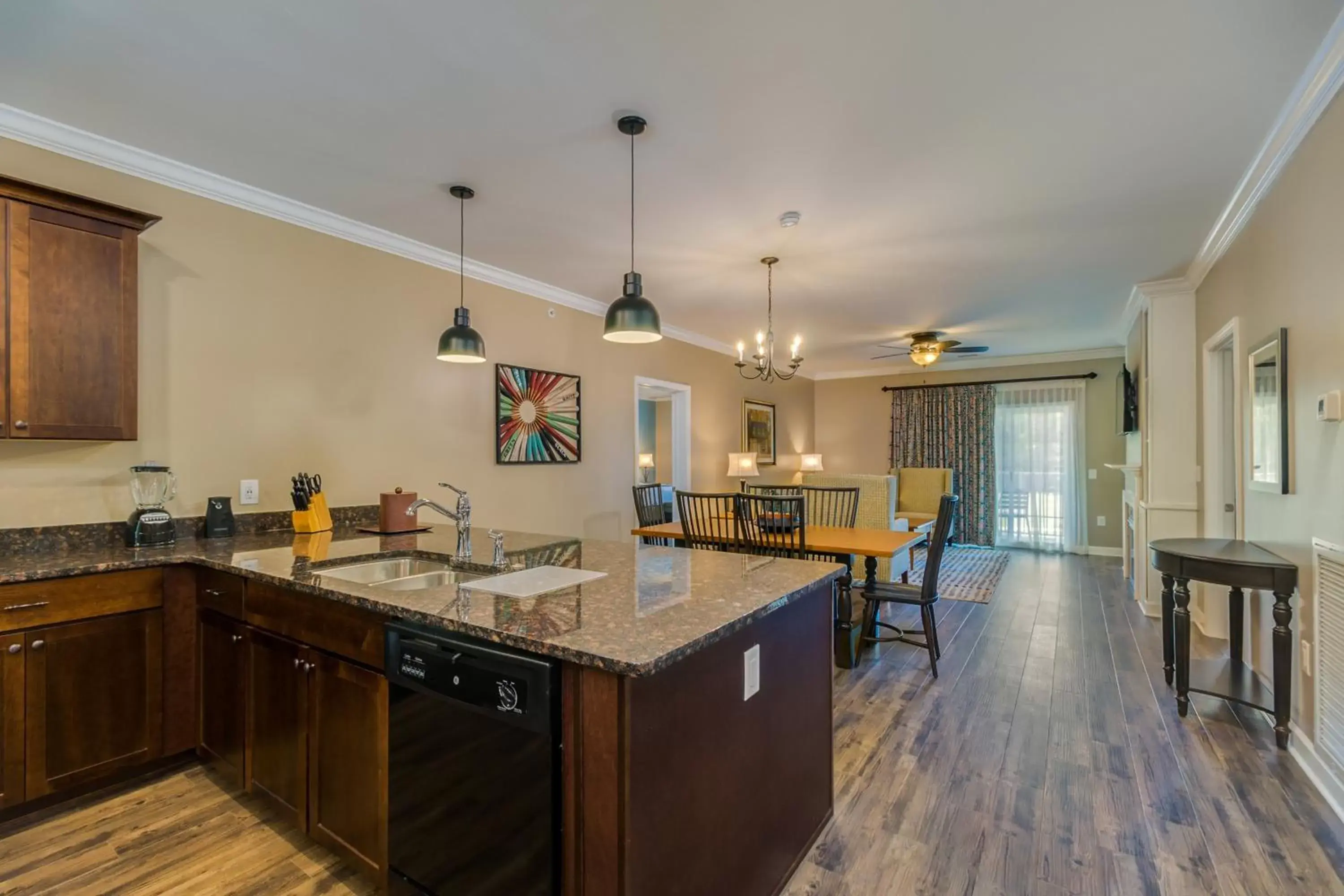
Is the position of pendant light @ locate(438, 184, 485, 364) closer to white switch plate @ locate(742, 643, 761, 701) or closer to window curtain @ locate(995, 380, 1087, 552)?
white switch plate @ locate(742, 643, 761, 701)

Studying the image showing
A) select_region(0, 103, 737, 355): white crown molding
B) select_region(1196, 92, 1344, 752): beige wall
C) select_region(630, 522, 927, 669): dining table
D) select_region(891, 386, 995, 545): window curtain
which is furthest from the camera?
select_region(891, 386, 995, 545): window curtain

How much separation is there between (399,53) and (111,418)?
1739mm

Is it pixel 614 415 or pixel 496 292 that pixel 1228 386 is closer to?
pixel 614 415

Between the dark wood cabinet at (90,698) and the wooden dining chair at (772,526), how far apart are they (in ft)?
8.47

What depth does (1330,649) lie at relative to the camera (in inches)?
82.0

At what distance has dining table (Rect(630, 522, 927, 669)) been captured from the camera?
3.17 m

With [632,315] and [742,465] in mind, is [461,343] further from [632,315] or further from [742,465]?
[742,465]

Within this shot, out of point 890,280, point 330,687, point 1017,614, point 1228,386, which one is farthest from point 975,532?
point 330,687

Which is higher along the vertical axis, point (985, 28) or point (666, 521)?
point (985, 28)

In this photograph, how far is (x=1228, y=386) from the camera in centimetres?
365

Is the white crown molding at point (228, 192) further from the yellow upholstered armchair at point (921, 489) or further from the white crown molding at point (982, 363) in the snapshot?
the yellow upholstered armchair at point (921, 489)

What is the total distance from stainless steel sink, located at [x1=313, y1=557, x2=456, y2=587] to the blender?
3.02 ft

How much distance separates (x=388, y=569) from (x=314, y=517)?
2.65ft

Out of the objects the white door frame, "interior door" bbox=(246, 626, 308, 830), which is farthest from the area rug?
"interior door" bbox=(246, 626, 308, 830)
